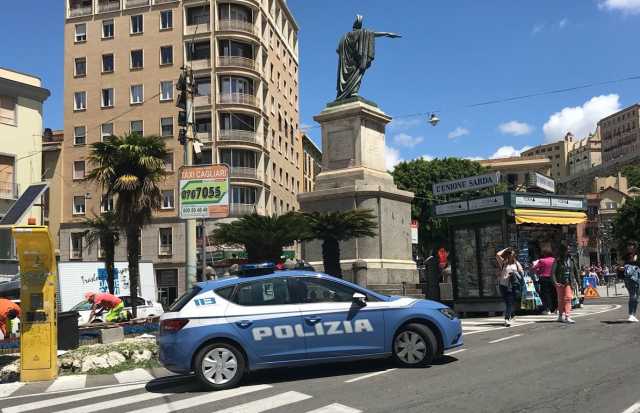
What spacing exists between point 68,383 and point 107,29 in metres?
49.6

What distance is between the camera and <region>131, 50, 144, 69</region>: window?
2083 inches

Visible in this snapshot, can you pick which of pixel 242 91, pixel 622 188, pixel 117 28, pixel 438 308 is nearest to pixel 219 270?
pixel 242 91

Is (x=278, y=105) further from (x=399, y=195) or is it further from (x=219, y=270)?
(x=399, y=195)

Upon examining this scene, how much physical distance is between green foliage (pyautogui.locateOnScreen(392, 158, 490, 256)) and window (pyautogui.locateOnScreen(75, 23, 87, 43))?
29.4 meters

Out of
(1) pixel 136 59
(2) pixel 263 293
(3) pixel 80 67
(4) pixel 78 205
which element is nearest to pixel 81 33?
(3) pixel 80 67

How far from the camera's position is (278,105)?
5822 cm

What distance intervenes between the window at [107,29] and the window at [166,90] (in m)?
6.64

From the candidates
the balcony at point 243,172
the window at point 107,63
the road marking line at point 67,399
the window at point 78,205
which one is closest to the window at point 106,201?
the window at point 78,205

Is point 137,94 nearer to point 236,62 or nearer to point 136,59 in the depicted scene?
point 136,59

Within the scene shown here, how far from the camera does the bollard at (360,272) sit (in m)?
18.9

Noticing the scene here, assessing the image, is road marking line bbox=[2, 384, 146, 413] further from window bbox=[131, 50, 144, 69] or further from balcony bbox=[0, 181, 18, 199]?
window bbox=[131, 50, 144, 69]

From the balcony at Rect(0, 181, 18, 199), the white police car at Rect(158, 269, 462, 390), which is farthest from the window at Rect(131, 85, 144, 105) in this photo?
the white police car at Rect(158, 269, 462, 390)

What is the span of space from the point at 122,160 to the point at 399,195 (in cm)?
1111

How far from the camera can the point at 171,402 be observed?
7.56 m
